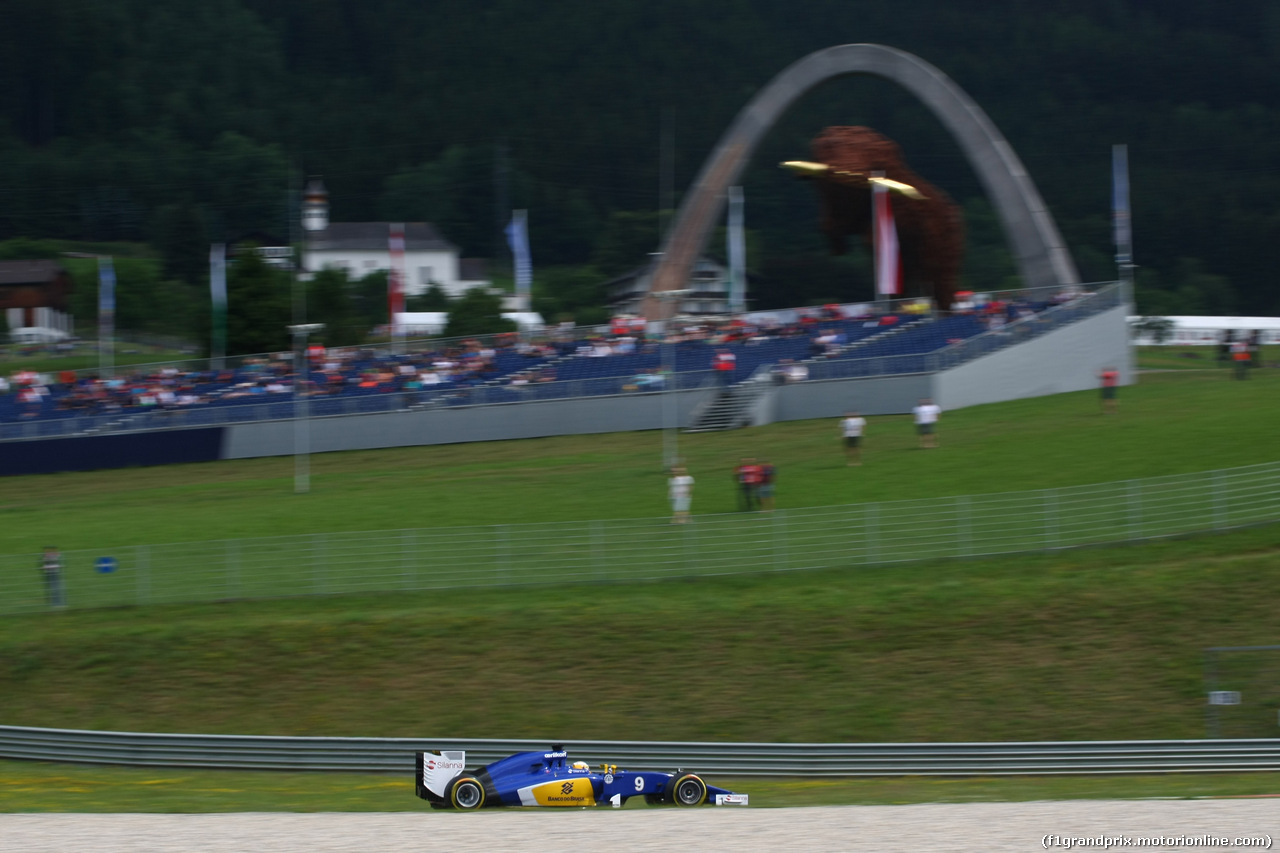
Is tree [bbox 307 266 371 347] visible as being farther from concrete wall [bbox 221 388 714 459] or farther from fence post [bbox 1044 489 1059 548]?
fence post [bbox 1044 489 1059 548]

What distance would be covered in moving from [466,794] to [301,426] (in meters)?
24.9

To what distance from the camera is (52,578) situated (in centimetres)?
2448

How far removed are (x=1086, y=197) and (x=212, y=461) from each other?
296 ft

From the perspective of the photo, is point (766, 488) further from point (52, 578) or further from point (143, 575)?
point (52, 578)

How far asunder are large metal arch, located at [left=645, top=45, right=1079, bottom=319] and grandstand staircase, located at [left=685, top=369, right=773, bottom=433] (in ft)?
23.1

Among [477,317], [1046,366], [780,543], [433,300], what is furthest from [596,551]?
[433,300]

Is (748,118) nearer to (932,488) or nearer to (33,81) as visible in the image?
(932,488)

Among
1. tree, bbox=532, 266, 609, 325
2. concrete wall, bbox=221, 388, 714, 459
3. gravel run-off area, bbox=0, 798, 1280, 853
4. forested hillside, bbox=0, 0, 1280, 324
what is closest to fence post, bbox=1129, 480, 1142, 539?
gravel run-off area, bbox=0, 798, 1280, 853

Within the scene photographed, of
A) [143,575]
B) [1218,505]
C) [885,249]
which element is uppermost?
[885,249]

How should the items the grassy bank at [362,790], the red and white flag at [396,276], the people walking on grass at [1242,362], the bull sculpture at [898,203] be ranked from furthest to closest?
1. the bull sculpture at [898,203]
2. the red and white flag at [396,276]
3. the people walking on grass at [1242,362]
4. the grassy bank at [362,790]

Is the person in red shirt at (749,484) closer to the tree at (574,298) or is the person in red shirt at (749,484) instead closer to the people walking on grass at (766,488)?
the people walking on grass at (766,488)

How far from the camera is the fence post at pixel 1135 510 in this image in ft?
80.3

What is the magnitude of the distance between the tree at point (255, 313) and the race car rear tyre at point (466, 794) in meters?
41.9

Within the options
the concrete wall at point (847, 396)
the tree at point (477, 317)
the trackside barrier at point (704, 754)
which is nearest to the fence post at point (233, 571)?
the trackside barrier at point (704, 754)
